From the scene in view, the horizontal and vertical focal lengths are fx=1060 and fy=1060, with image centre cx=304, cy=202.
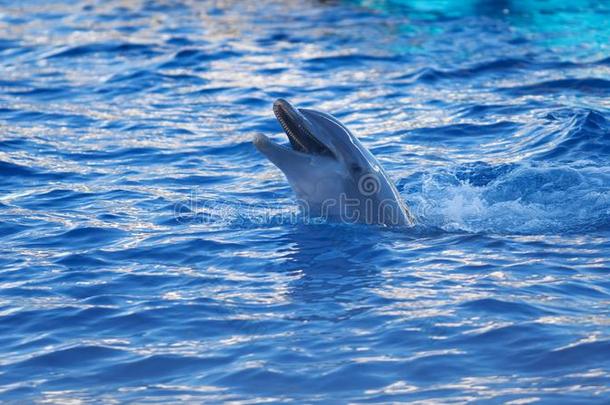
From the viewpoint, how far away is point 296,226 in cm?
927

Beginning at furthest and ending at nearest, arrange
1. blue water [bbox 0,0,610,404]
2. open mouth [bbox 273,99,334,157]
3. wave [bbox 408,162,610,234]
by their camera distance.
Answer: wave [bbox 408,162,610,234], open mouth [bbox 273,99,334,157], blue water [bbox 0,0,610,404]

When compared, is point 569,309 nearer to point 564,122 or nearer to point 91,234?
point 91,234

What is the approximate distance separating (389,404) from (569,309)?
1.90m

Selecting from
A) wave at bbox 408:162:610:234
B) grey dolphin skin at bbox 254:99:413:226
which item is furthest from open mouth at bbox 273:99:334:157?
wave at bbox 408:162:610:234

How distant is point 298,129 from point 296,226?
98cm

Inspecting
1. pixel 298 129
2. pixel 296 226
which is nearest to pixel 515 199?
pixel 296 226

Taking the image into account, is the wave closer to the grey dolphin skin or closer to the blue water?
the blue water

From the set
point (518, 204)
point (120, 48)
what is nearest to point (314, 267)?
point (518, 204)

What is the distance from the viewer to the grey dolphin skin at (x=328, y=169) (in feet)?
28.5

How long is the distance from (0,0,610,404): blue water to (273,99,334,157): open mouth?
2.28 feet

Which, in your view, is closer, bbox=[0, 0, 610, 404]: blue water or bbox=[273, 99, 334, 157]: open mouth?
bbox=[0, 0, 610, 404]: blue water

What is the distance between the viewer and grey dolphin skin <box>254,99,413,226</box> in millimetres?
8672

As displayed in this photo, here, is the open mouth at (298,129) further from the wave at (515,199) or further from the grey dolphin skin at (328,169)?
the wave at (515,199)

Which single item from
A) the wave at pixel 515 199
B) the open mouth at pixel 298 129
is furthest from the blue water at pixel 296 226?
the open mouth at pixel 298 129
